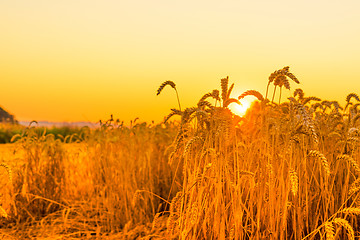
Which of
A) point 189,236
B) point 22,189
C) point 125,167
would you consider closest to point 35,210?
point 22,189

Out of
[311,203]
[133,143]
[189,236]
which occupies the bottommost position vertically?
[189,236]

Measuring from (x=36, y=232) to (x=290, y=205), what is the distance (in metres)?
2.87

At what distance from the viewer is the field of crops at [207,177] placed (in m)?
2.43

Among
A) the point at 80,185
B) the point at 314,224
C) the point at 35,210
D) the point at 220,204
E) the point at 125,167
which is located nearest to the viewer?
the point at 220,204

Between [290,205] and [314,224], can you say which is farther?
[314,224]

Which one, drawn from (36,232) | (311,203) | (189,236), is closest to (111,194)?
(36,232)

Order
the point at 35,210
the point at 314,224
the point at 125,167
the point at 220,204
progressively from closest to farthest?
the point at 220,204, the point at 314,224, the point at 125,167, the point at 35,210

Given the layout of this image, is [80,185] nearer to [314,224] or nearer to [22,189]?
[22,189]

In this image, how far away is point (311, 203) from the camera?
2.90 metres

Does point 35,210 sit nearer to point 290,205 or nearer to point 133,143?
point 133,143

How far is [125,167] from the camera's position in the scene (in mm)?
4039

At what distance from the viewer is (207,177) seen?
Result: 7.95 ft

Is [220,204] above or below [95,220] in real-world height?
above

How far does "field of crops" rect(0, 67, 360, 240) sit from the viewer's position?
2426 mm
